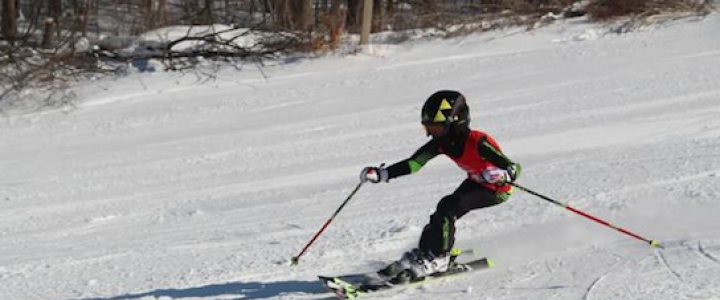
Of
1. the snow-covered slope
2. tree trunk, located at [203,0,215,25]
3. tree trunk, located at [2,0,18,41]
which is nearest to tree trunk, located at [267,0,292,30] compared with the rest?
tree trunk, located at [203,0,215,25]

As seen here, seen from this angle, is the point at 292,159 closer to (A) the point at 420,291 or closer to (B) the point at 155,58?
(A) the point at 420,291

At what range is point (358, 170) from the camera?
10.5 metres

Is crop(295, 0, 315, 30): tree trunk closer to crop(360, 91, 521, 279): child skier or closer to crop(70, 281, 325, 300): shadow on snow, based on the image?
crop(70, 281, 325, 300): shadow on snow

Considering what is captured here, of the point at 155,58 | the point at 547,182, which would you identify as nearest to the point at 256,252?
the point at 547,182

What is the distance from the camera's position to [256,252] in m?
7.19

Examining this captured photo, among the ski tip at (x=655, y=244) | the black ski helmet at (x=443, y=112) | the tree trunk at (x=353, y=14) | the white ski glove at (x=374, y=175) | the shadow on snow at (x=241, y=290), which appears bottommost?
the tree trunk at (x=353, y=14)

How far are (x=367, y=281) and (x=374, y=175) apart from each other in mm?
644

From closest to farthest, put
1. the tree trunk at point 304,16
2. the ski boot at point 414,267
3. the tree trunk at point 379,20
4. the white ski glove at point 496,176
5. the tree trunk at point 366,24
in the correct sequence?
the white ski glove at point 496,176, the ski boot at point 414,267, the tree trunk at point 366,24, the tree trunk at point 304,16, the tree trunk at point 379,20

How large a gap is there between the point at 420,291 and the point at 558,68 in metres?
10.1

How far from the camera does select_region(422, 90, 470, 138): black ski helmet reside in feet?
18.9

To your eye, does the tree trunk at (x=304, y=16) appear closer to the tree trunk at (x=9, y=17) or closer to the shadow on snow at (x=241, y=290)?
the tree trunk at (x=9, y=17)

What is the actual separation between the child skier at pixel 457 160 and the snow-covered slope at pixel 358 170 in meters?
0.19

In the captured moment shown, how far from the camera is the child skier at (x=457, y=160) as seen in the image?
579 cm

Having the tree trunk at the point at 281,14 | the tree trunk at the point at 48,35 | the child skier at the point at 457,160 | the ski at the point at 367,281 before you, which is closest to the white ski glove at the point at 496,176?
the child skier at the point at 457,160
